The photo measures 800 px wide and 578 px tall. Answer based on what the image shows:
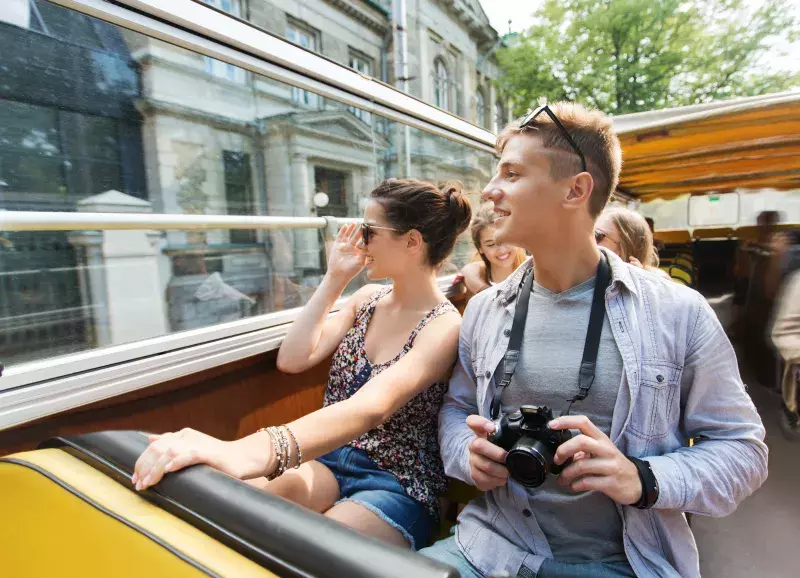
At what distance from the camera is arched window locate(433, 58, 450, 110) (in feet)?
54.1

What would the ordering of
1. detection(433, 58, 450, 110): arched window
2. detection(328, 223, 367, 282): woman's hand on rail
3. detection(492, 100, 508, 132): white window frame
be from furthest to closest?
detection(492, 100, 508, 132): white window frame, detection(433, 58, 450, 110): arched window, detection(328, 223, 367, 282): woman's hand on rail

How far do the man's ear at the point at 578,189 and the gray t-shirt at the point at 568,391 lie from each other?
0.23 meters

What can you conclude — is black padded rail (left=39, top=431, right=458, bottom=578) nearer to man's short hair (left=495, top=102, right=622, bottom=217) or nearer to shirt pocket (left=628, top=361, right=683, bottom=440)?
shirt pocket (left=628, top=361, right=683, bottom=440)

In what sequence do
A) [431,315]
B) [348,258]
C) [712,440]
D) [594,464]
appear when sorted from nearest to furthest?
[594,464]
[712,440]
[431,315]
[348,258]

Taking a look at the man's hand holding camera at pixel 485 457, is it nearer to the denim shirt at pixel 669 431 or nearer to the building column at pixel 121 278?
the denim shirt at pixel 669 431

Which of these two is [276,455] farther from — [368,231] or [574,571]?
[368,231]

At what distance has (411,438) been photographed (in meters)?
1.67

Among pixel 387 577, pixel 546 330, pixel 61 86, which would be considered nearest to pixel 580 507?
pixel 546 330

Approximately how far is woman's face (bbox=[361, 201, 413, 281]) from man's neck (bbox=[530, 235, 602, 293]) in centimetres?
62

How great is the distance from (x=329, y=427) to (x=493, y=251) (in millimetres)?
2268

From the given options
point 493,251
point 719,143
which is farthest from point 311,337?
point 719,143

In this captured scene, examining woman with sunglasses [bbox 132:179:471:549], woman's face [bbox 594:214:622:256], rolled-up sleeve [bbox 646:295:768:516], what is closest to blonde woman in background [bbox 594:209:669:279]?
woman's face [bbox 594:214:622:256]

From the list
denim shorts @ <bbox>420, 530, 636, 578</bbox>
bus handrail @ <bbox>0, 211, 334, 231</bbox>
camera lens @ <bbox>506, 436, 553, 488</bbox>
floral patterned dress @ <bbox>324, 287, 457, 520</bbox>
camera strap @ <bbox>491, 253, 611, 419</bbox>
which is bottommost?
denim shorts @ <bbox>420, 530, 636, 578</bbox>

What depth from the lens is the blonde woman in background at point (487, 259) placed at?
3.26 m
